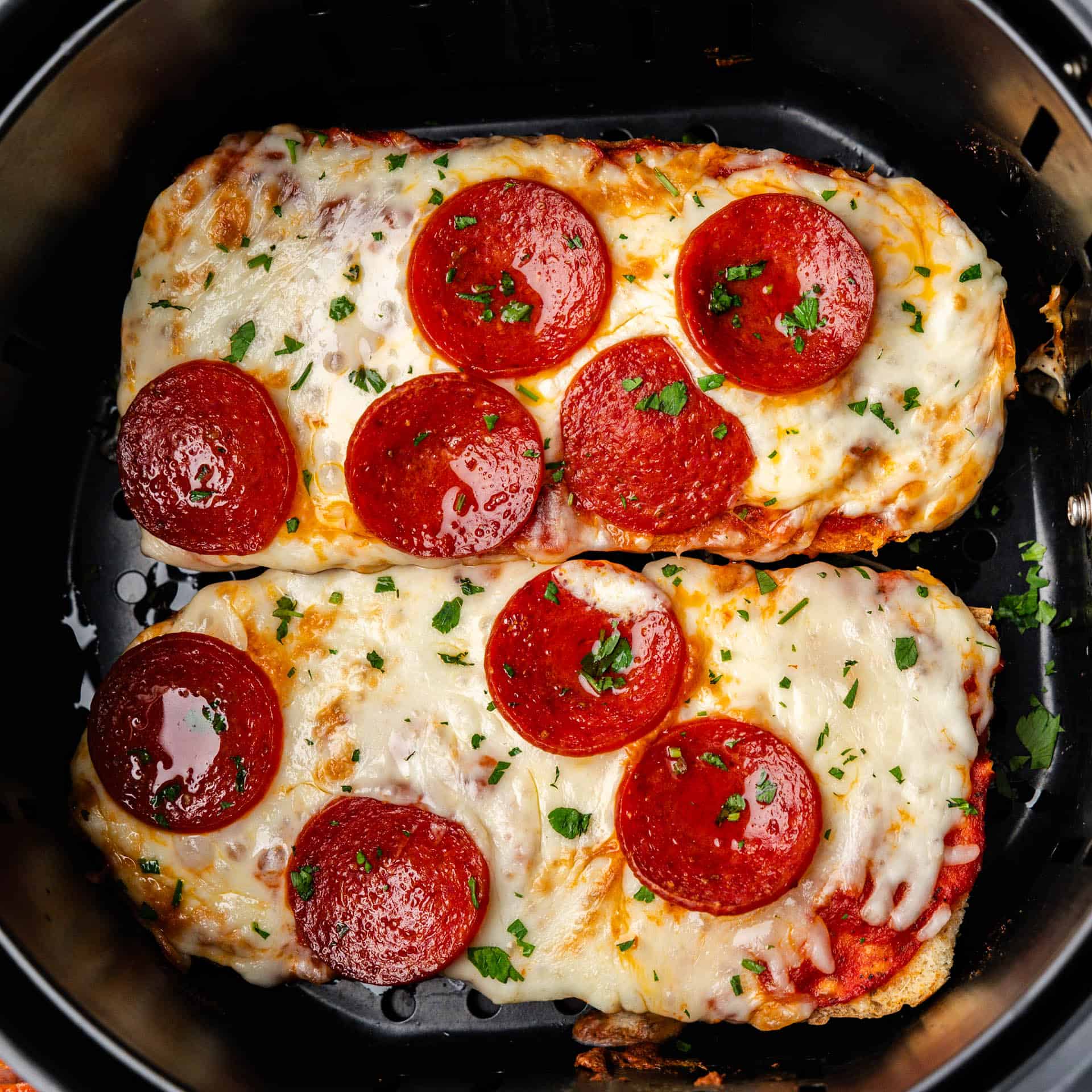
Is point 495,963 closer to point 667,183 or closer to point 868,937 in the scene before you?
point 868,937

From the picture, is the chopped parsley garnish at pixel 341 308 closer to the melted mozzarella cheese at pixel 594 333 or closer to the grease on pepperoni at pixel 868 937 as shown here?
the melted mozzarella cheese at pixel 594 333

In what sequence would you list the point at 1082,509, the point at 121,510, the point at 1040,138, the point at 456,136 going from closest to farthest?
1. the point at 1040,138
2. the point at 1082,509
3. the point at 121,510
4. the point at 456,136

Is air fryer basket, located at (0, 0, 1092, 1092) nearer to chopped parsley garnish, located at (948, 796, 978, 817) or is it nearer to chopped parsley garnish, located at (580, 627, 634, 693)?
chopped parsley garnish, located at (948, 796, 978, 817)

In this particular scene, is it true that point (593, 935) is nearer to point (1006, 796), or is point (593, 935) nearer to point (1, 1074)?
point (1006, 796)

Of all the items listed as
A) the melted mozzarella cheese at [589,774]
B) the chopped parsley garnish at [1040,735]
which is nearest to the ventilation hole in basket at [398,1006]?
the melted mozzarella cheese at [589,774]

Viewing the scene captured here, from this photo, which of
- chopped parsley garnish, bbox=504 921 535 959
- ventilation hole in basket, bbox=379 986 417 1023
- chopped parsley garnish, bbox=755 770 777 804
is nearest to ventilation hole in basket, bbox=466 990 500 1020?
ventilation hole in basket, bbox=379 986 417 1023

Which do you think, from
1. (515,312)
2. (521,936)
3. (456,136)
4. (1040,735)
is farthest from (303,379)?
(1040,735)
